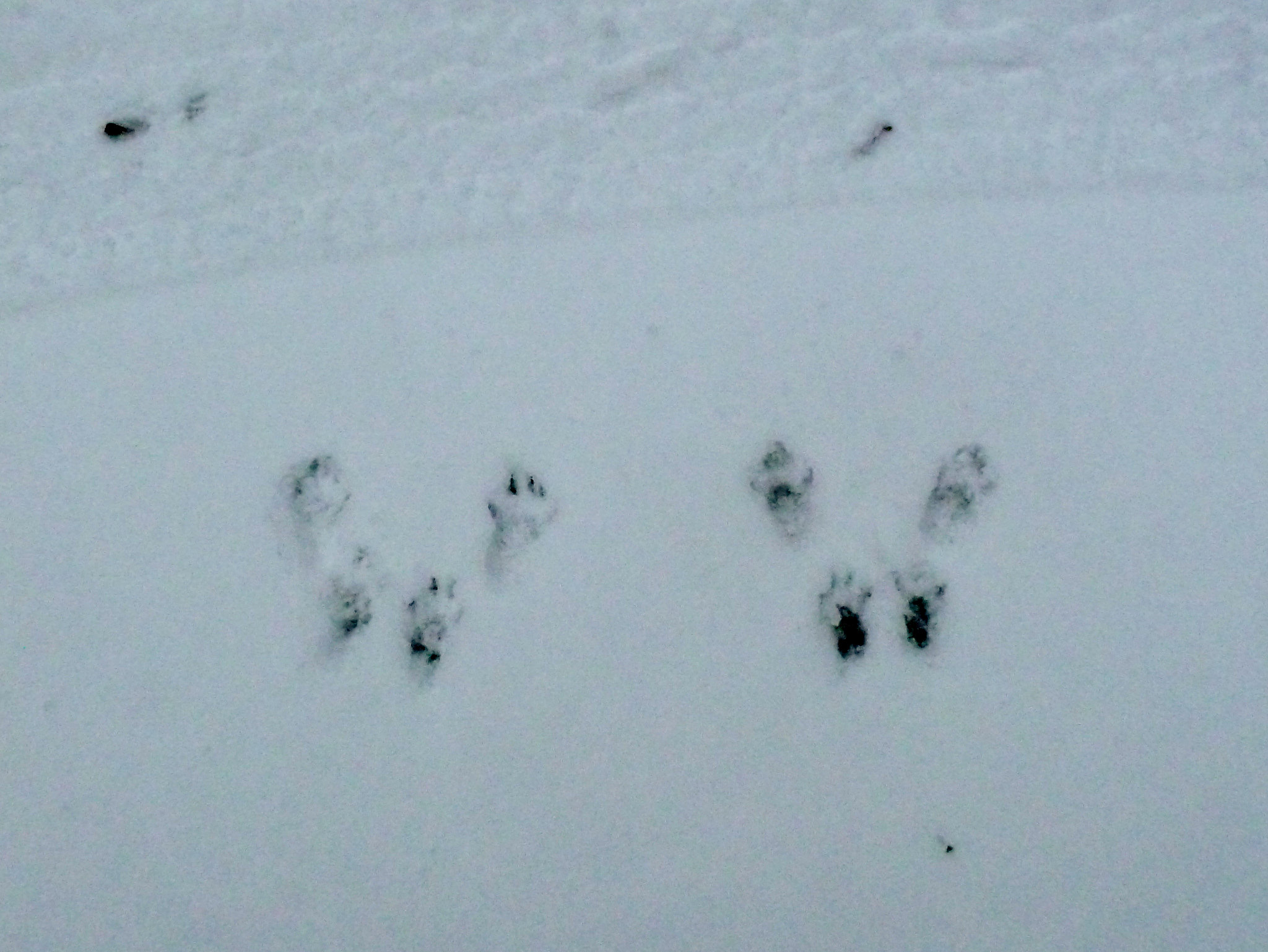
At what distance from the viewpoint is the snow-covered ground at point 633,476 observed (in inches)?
48.1

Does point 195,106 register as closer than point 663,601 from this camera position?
No

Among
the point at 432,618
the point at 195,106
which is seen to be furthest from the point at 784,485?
the point at 195,106

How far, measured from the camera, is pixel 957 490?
4.36ft

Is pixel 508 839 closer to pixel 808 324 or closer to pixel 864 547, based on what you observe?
pixel 864 547

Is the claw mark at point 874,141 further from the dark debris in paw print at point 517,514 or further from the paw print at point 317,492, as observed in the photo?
the paw print at point 317,492

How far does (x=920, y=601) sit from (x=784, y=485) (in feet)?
0.73

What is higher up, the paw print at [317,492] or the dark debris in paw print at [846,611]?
the paw print at [317,492]

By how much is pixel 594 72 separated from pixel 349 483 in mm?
694

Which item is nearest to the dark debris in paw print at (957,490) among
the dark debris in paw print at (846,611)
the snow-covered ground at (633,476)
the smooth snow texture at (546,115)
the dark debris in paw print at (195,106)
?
the snow-covered ground at (633,476)

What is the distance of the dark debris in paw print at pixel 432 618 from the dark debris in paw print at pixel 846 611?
457 mm

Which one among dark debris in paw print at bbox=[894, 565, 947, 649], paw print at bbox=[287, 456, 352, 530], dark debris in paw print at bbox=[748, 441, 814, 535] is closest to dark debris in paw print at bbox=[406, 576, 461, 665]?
paw print at bbox=[287, 456, 352, 530]

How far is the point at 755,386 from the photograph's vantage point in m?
1.37

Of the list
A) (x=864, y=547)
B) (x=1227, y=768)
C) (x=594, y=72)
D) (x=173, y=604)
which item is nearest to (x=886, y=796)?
(x=864, y=547)

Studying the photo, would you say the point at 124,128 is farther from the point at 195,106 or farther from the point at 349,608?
the point at 349,608
